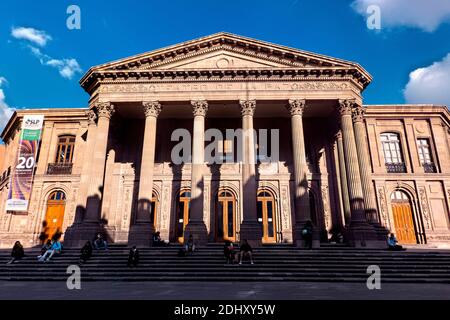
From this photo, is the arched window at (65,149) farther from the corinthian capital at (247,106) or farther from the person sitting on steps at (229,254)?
the person sitting on steps at (229,254)

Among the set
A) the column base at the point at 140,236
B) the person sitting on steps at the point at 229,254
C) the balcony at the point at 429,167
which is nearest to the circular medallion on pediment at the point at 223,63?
the column base at the point at 140,236

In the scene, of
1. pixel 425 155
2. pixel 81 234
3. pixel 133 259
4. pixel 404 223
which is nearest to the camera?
pixel 133 259

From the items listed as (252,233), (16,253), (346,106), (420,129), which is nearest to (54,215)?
(16,253)

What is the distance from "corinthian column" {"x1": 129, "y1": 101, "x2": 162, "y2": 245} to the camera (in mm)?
15617

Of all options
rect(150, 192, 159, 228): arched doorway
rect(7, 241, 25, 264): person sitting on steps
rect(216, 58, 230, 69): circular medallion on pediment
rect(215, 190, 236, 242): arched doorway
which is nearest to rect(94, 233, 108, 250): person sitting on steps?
rect(7, 241, 25, 264): person sitting on steps

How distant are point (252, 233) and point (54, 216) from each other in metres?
15.2

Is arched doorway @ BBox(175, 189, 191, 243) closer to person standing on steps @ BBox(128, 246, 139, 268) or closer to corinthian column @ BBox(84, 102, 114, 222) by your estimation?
corinthian column @ BBox(84, 102, 114, 222)

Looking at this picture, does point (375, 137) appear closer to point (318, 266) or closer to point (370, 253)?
point (370, 253)

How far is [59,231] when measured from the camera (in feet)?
70.0

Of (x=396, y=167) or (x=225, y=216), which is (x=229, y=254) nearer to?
(x=225, y=216)

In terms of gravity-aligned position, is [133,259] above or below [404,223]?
below

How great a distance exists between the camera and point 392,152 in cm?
2273

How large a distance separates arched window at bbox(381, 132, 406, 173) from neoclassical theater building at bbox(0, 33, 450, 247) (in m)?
0.08

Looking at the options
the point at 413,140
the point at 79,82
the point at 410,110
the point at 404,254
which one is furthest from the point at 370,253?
the point at 79,82
